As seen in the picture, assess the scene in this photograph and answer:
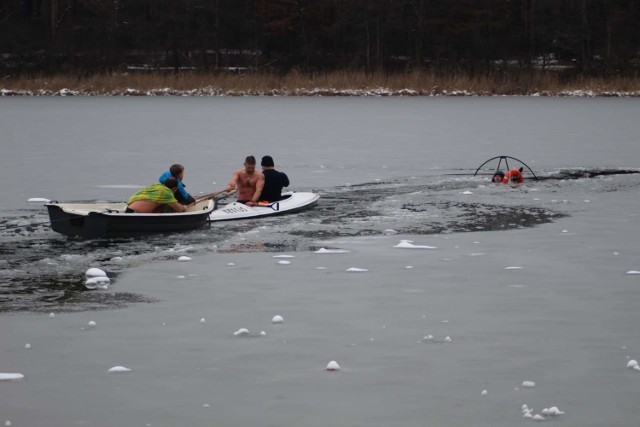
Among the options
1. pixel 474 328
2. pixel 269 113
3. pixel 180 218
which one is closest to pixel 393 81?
pixel 269 113

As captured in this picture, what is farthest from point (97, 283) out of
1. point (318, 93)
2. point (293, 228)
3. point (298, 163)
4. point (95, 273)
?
point (318, 93)

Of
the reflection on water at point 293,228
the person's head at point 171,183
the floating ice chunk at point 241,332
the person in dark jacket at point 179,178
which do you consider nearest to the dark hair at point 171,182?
the person's head at point 171,183

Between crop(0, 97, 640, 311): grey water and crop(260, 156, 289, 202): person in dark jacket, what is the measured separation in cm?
61

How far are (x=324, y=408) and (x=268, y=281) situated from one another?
18.3ft

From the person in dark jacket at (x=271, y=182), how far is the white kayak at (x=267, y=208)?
195 millimetres

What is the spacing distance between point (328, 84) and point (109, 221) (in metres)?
51.1

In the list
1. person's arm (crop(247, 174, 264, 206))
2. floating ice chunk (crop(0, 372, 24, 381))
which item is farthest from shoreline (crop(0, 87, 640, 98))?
floating ice chunk (crop(0, 372, 24, 381))

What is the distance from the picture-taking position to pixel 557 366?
11.1 m

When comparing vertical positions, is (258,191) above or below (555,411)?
above

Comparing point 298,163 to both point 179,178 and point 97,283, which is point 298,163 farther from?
point 97,283

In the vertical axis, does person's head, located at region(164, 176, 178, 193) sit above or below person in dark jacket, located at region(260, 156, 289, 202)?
above

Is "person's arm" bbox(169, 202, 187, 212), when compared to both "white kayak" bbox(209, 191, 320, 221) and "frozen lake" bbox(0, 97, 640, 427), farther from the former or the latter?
"white kayak" bbox(209, 191, 320, 221)

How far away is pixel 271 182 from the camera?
2162cm

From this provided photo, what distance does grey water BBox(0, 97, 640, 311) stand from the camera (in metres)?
17.9
